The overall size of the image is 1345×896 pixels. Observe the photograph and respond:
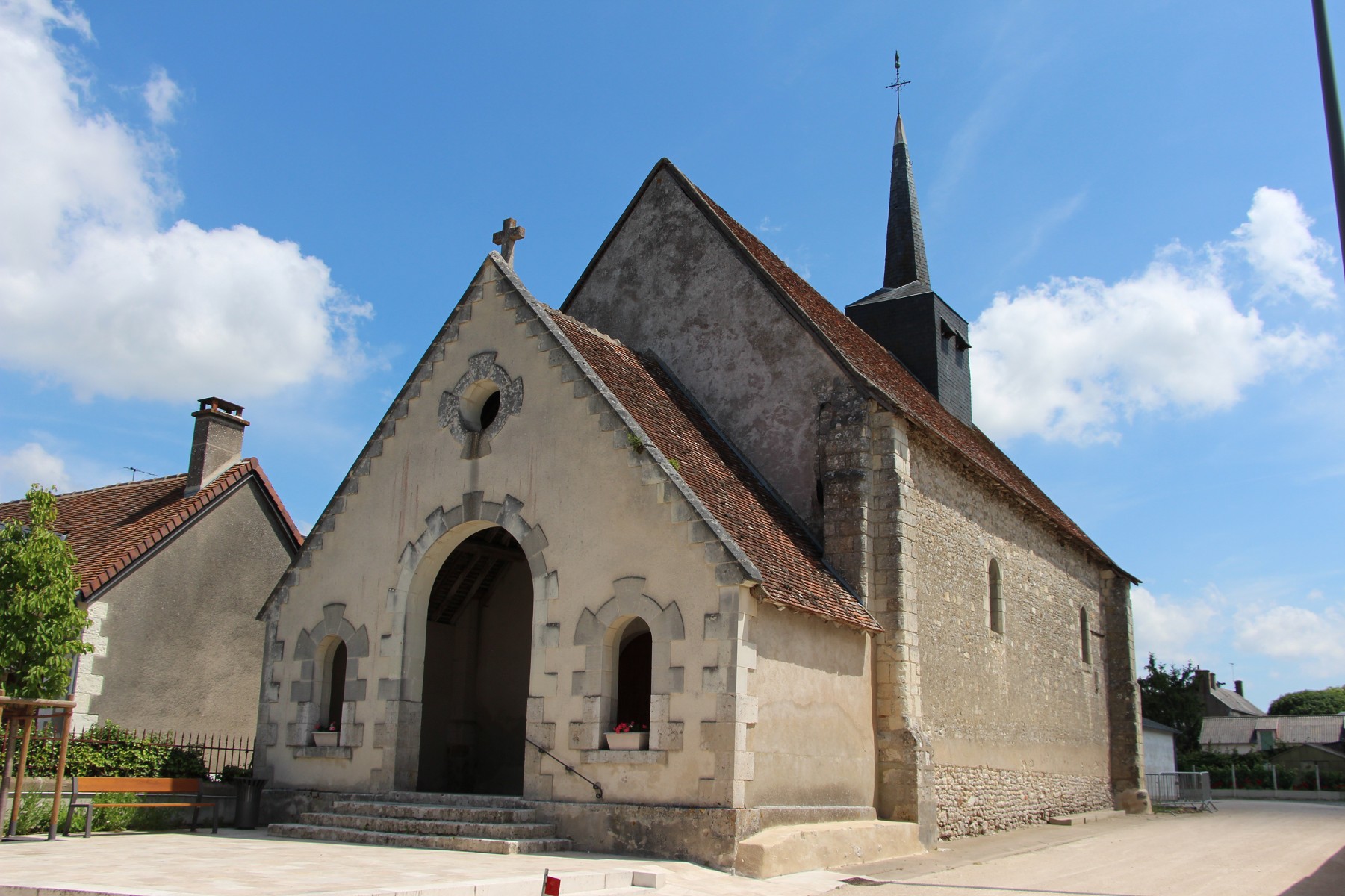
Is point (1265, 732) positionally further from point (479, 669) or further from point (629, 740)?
point (629, 740)

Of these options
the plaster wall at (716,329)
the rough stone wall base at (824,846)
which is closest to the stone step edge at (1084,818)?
the rough stone wall base at (824,846)

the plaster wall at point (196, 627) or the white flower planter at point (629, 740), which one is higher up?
the plaster wall at point (196, 627)

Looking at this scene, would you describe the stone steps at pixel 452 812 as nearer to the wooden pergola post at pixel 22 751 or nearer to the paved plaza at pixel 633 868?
the paved plaza at pixel 633 868

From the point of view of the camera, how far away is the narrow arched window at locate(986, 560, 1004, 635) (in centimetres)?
1667

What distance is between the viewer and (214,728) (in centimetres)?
1730

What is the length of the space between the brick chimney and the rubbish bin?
6.98 meters

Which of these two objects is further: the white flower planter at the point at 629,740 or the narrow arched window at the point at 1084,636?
the narrow arched window at the point at 1084,636

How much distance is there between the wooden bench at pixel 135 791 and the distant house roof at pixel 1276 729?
199ft

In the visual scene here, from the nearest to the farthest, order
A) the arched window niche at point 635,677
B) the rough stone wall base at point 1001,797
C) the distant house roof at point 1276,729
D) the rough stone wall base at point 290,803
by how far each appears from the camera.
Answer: the rough stone wall base at point 290,803 < the arched window niche at point 635,677 < the rough stone wall base at point 1001,797 < the distant house roof at point 1276,729

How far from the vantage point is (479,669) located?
15.2 m

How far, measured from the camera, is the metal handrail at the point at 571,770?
422 inches

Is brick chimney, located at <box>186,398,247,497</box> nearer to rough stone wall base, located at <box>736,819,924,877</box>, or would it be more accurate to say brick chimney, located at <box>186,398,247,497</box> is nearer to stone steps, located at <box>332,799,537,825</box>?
stone steps, located at <box>332,799,537,825</box>

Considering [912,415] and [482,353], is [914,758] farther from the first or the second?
[482,353]

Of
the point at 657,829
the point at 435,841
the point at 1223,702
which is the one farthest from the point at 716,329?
the point at 1223,702
